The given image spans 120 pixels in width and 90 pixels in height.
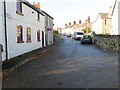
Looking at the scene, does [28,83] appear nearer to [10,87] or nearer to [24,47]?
[10,87]

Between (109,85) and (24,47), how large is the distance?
37.1 ft

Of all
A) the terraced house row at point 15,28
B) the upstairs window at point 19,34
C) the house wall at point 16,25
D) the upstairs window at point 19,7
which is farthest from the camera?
the upstairs window at point 19,34

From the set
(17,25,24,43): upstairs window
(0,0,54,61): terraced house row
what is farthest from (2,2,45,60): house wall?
(17,25,24,43): upstairs window

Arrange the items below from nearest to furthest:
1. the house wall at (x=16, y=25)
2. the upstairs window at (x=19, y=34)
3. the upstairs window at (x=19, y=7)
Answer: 1. the house wall at (x=16, y=25)
2. the upstairs window at (x=19, y=7)
3. the upstairs window at (x=19, y=34)

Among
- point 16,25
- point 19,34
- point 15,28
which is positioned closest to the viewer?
point 15,28

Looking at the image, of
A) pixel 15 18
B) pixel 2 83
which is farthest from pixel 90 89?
pixel 15 18

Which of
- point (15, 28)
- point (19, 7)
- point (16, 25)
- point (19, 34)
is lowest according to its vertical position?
point (19, 34)

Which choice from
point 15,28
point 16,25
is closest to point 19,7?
point 16,25

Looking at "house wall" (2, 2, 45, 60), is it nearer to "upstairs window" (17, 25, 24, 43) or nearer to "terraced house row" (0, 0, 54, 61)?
"terraced house row" (0, 0, 54, 61)

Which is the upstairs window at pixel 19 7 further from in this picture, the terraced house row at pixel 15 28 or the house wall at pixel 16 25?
the house wall at pixel 16 25

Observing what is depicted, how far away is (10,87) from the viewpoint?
18.5 ft

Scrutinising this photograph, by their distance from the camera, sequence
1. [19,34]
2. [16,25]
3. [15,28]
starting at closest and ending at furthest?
A: [15,28] → [16,25] → [19,34]

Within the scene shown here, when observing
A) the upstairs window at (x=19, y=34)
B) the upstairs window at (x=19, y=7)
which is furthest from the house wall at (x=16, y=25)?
the upstairs window at (x=19, y=7)

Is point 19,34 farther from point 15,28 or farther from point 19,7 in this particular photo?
point 19,7
